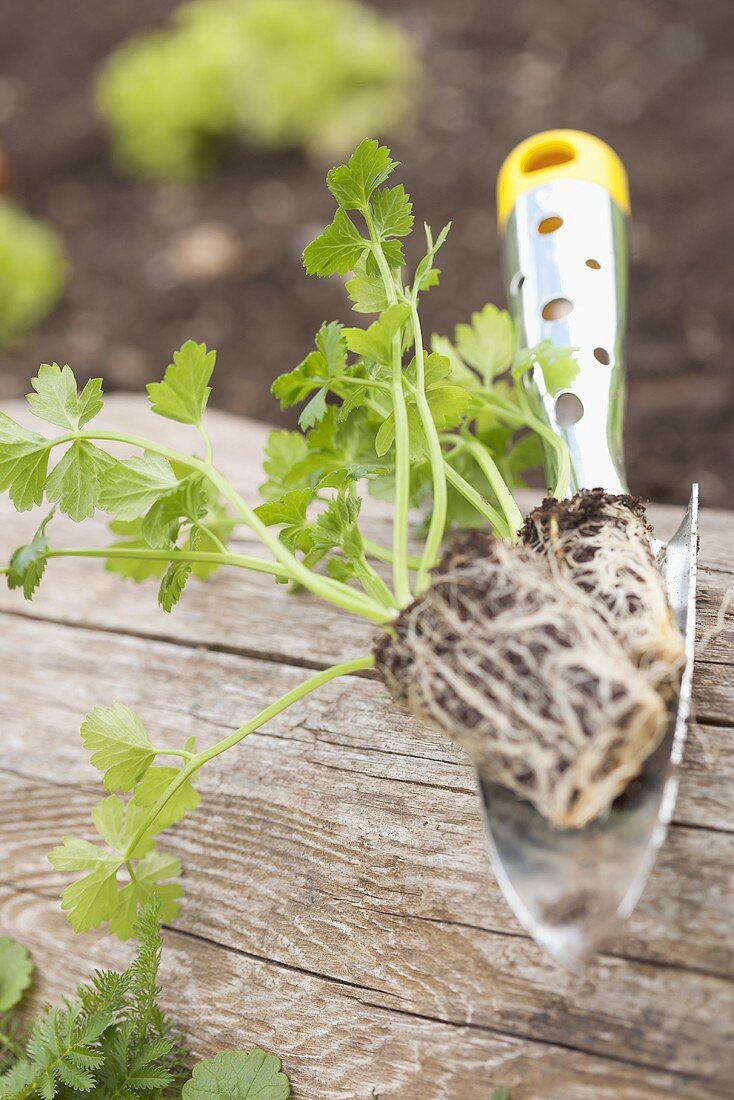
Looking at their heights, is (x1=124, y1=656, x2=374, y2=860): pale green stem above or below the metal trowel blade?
above

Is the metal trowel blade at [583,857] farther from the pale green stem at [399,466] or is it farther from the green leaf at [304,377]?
the green leaf at [304,377]

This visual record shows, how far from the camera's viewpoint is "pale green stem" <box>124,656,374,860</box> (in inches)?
39.8

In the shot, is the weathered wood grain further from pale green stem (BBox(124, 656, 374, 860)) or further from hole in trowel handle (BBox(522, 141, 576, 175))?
hole in trowel handle (BBox(522, 141, 576, 175))

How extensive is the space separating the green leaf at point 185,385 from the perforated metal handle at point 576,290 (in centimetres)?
44

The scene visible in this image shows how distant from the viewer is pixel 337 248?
1.10 meters

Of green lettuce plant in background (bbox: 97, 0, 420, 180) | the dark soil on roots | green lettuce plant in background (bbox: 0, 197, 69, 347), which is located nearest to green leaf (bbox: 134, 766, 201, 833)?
the dark soil on roots

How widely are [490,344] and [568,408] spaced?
0.16m

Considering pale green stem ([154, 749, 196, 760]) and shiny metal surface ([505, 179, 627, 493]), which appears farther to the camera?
shiny metal surface ([505, 179, 627, 493])

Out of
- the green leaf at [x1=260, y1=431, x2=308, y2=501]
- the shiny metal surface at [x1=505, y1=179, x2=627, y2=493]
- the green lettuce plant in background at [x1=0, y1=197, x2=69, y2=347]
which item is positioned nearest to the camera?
the shiny metal surface at [x1=505, y1=179, x2=627, y2=493]

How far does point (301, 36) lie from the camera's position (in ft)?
11.3

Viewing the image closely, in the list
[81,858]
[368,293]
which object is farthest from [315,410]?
[81,858]

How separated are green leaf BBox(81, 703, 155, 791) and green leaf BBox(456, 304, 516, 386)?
2.14 feet

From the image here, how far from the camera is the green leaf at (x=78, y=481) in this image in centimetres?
107

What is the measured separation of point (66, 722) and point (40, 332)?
2.14 m
